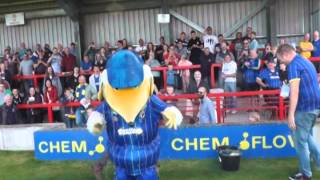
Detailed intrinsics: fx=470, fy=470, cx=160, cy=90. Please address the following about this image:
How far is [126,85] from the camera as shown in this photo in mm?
4305

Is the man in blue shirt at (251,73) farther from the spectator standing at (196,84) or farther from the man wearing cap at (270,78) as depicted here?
the spectator standing at (196,84)

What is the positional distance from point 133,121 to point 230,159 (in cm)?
260

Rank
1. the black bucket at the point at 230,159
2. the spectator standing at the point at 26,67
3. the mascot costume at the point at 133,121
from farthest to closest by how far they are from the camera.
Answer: the spectator standing at the point at 26,67 < the black bucket at the point at 230,159 < the mascot costume at the point at 133,121

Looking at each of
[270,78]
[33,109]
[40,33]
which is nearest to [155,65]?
[270,78]

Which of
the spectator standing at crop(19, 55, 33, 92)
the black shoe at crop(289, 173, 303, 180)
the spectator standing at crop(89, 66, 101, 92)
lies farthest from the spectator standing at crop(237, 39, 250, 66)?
the spectator standing at crop(19, 55, 33, 92)

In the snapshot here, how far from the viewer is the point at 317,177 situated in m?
6.17

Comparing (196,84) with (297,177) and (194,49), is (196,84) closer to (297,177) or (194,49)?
(194,49)

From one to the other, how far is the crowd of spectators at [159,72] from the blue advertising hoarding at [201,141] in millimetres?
898

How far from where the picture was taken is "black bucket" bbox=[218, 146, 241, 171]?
668 centimetres

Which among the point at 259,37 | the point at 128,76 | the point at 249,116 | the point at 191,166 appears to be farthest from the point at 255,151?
the point at 259,37

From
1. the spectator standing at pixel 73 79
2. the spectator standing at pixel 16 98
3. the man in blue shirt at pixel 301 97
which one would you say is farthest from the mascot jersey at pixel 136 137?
the spectator standing at pixel 73 79

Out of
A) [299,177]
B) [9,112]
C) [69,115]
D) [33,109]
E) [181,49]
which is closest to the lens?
[299,177]

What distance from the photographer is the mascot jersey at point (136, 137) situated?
4.50 m

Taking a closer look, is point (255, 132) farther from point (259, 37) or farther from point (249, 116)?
point (259, 37)
